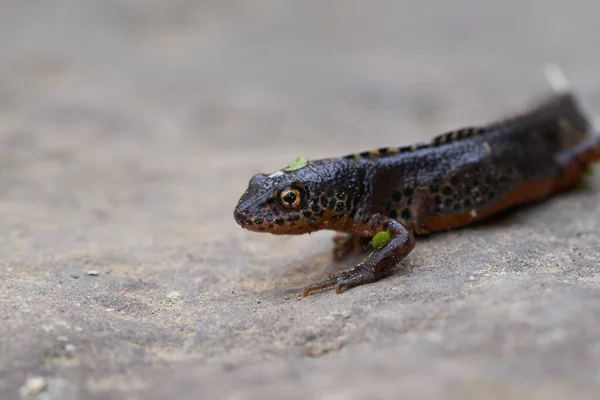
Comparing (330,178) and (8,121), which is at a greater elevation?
(8,121)

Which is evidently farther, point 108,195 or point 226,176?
point 226,176

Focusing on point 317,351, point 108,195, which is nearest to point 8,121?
point 108,195

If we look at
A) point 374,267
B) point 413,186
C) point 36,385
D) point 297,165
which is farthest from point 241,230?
point 36,385

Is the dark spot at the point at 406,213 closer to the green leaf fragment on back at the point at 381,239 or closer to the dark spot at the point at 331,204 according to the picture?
the green leaf fragment on back at the point at 381,239

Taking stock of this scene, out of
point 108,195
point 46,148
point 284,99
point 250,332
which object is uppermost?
point 284,99

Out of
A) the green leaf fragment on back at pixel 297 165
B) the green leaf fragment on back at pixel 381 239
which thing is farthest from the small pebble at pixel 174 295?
the green leaf fragment on back at pixel 381 239

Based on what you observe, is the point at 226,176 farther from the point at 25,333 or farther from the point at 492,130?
the point at 25,333

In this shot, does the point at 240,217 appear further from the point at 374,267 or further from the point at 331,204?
the point at 374,267
